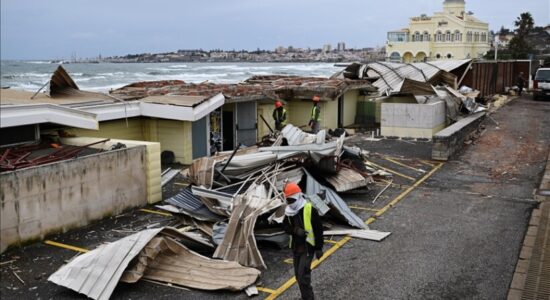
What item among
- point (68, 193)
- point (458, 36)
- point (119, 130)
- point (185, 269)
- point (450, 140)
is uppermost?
point (458, 36)

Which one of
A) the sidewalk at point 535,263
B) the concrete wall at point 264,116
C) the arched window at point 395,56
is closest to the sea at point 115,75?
the arched window at point 395,56

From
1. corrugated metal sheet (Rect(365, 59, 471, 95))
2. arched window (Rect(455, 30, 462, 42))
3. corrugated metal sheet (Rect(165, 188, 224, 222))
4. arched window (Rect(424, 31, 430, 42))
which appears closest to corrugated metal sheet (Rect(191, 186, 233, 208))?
corrugated metal sheet (Rect(165, 188, 224, 222))

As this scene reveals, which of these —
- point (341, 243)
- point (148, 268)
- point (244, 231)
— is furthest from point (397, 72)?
point (148, 268)

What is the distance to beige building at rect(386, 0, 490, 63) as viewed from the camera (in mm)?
104375

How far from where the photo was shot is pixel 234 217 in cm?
989

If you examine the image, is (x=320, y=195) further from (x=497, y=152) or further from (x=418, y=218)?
(x=497, y=152)

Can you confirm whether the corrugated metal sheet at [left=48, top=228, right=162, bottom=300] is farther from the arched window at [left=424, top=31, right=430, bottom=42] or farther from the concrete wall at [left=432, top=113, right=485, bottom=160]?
the arched window at [left=424, top=31, right=430, bottom=42]

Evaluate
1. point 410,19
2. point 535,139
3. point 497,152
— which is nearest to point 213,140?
point 497,152

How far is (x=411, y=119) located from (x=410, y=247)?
13.6m

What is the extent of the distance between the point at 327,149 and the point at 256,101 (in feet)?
25.9

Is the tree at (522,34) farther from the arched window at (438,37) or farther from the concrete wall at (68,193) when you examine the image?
the concrete wall at (68,193)

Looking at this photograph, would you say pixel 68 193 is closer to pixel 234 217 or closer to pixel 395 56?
pixel 234 217

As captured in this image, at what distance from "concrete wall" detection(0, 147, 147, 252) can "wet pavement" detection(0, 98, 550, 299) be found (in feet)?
0.88

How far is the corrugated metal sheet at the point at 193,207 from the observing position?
430 inches
